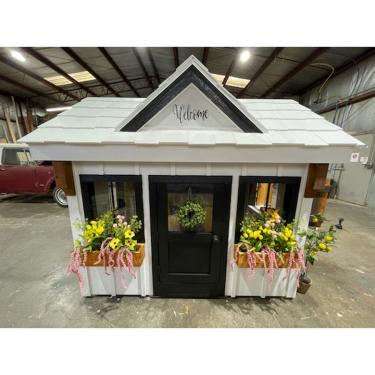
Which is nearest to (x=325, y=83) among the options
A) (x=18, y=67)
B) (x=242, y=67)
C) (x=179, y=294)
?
(x=242, y=67)

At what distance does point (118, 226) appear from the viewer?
6.88 feet

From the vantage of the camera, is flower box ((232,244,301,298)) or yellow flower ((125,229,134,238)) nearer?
yellow flower ((125,229,134,238))

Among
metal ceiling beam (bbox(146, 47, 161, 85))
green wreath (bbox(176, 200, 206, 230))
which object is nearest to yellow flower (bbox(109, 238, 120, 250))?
green wreath (bbox(176, 200, 206, 230))

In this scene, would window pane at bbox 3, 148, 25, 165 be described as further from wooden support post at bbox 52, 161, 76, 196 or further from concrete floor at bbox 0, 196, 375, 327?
wooden support post at bbox 52, 161, 76, 196

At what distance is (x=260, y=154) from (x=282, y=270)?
159 cm

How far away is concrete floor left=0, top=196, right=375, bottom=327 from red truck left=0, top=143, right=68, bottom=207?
2.81 meters

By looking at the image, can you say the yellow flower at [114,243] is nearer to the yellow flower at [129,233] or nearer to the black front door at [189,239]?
the yellow flower at [129,233]

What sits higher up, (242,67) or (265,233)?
(242,67)

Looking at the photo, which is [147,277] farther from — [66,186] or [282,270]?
[282,270]

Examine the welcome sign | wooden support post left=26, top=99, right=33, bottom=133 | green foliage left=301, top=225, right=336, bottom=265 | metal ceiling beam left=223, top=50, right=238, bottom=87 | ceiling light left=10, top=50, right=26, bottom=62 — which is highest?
metal ceiling beam left=223, top=50, right=238, bottom=87

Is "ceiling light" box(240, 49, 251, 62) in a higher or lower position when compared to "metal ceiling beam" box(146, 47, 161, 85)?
lower

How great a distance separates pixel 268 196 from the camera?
102 inches

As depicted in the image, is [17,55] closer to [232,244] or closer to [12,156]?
[12,156]

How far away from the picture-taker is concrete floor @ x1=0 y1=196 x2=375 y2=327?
2.04 metres
